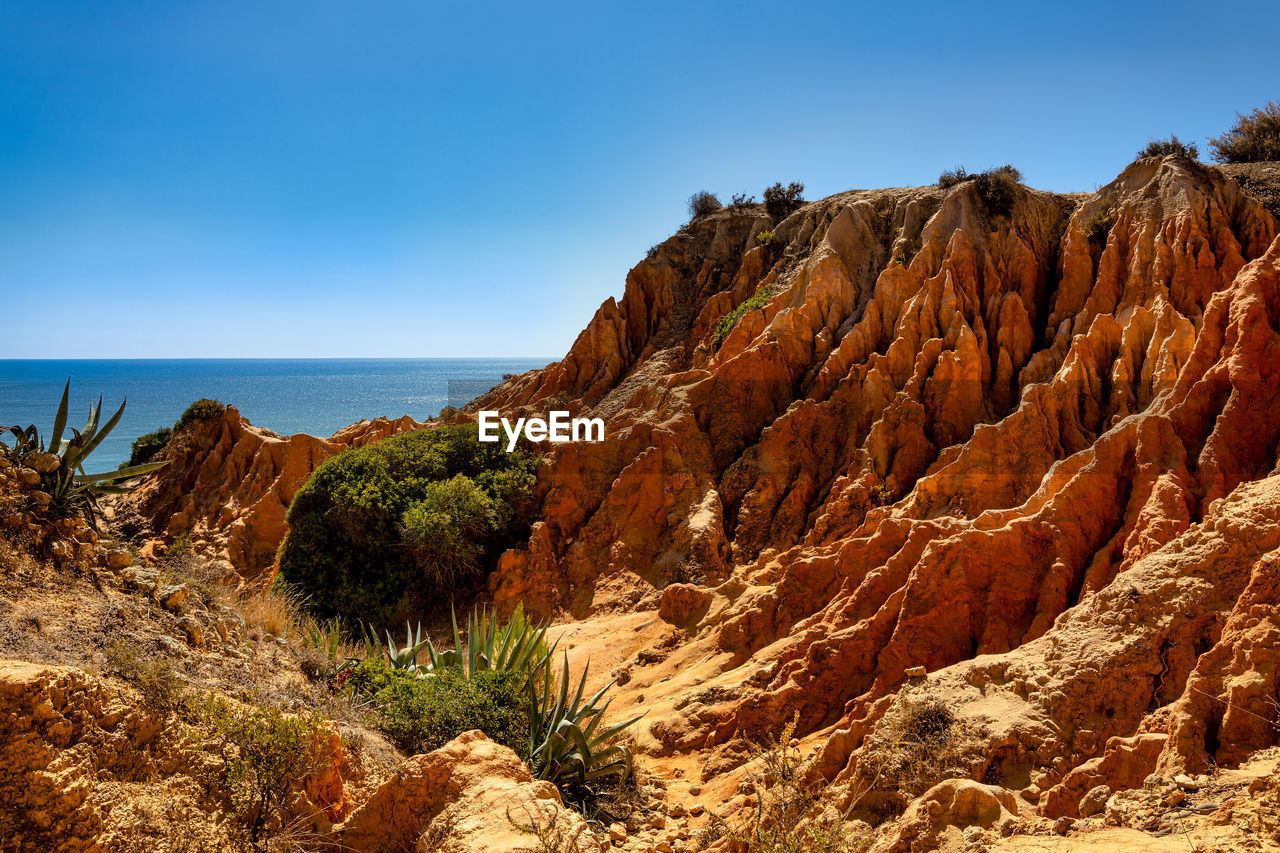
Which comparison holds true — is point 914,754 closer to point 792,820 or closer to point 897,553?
point 792,820

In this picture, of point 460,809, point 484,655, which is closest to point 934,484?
point 484,655

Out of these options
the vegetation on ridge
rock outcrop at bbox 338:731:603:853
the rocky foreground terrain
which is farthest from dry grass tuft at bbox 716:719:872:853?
the vegetation on ridge

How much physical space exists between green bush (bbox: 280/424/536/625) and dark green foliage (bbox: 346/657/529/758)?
351 inches

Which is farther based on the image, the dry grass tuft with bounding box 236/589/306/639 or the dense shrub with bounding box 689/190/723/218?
the dense shrub with bounding box 689/190/723/218

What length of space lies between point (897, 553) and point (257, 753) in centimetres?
804

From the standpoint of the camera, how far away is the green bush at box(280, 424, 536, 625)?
1741 cm

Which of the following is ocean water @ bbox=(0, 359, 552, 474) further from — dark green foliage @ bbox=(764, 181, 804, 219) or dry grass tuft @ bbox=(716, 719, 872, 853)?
dry grass tuft @ bbox=(716, 719, 872, 853)

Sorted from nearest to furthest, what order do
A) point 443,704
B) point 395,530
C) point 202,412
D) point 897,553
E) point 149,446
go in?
point 443,704 < point 897,553 < point 395,530 < point 202,412 < point 149,446

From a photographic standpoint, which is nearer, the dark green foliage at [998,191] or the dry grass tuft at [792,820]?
the dry grass tuft at [792,820]

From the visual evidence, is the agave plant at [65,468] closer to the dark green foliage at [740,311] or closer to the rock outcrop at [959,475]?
the rock outcrop at [959,475]

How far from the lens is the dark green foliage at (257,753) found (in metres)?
5.42

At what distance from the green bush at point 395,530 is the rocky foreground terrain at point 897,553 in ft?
4.19

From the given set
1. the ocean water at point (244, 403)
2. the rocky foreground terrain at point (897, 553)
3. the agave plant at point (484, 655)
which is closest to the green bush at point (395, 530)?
the rocky foreground terrain at point (897, 553)

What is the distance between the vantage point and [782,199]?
2673 centimetres
